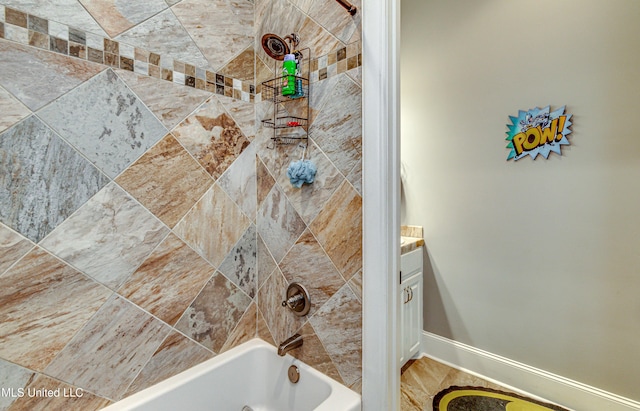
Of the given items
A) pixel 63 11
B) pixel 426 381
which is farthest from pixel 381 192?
pixel 426 381

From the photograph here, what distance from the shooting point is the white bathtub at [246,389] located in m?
1.14

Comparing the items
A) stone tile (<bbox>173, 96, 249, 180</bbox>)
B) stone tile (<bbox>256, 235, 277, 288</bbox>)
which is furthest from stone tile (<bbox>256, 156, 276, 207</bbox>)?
stone tile (<bbox>256, 235, 277, 288</bbox>)

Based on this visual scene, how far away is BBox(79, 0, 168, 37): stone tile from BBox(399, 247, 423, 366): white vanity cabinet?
1.92m

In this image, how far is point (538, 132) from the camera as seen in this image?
183 cm

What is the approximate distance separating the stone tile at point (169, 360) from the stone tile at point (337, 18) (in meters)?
1.49

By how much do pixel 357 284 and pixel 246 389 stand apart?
2.83ft

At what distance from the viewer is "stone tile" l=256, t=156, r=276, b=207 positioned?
1.49 metres

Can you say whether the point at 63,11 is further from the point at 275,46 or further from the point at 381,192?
the point at 381,192

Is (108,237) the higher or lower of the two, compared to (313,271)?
higher

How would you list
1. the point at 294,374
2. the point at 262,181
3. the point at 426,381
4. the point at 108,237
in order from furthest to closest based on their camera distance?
the point at 426,381 < the point at 262,181 < the point at 294,374 < the point at 108,237

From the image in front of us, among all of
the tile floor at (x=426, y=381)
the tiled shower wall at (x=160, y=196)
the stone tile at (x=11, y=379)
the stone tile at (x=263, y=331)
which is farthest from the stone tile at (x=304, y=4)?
the tile floor at (x=426, y=381)

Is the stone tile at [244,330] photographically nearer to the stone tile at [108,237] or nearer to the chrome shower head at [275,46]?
the stone tile at [108,237]

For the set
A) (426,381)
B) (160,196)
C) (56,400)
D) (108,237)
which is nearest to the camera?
(56,400)

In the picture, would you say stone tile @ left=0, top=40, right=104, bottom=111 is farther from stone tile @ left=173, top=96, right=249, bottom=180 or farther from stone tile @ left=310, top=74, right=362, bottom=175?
stone tile @ left=310, top=74, right=362, bottom=175
